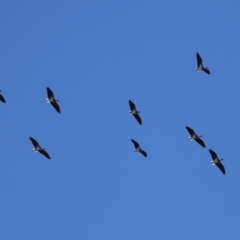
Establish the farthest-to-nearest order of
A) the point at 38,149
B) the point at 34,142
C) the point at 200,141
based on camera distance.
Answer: the point at 38,149 < the point at 34,142 < the point at 200,141

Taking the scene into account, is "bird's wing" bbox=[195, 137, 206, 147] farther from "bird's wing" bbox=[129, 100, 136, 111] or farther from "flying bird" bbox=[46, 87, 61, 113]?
"flying bird" bbox=[46, 87, 61, 113]

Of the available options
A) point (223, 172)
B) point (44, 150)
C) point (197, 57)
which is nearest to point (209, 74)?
point (197, 57)

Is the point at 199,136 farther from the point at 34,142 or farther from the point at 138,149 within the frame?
the point at 34,142

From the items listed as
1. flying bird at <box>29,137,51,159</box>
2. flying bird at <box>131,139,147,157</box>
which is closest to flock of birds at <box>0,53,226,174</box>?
flying bird at <box>29,137,51,159</box>

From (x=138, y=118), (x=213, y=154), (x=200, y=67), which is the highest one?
(x=200, y=67)

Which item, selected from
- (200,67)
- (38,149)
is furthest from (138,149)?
(200,67)

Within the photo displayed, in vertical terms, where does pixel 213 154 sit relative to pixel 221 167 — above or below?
above

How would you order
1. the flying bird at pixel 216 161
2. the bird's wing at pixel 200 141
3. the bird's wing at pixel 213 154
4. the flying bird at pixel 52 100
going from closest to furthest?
the flying bird at pixel 52 100 → the bird's wing at pixel 213 154 → the flying bird at pixel 216 161 → the bird's wing at pixel 200 141

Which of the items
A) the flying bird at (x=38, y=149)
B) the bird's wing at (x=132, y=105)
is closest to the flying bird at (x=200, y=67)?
the bird's wing at (x=132, y=105)

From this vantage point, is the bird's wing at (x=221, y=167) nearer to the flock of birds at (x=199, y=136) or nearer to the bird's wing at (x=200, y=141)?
the flock of birds at (x=199, y=136)

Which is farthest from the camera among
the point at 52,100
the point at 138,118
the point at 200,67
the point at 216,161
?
the point at 138,118

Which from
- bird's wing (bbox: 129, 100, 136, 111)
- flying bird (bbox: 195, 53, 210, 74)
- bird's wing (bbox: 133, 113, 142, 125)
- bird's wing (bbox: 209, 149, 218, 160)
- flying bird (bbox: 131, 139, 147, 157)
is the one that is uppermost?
flying bird (bbox: 195, 53, 210, 74)

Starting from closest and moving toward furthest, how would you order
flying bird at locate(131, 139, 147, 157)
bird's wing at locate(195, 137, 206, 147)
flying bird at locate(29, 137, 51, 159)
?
1. bird's wing at locate(195, 137, 206, 147)
2. flying bird at locate(29, 137, 51, 159)
3. flying bird at locate(131, 139, 147, 157)

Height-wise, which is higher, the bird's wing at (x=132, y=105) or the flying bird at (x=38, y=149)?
the bird's wing at (x=132, y=105)
